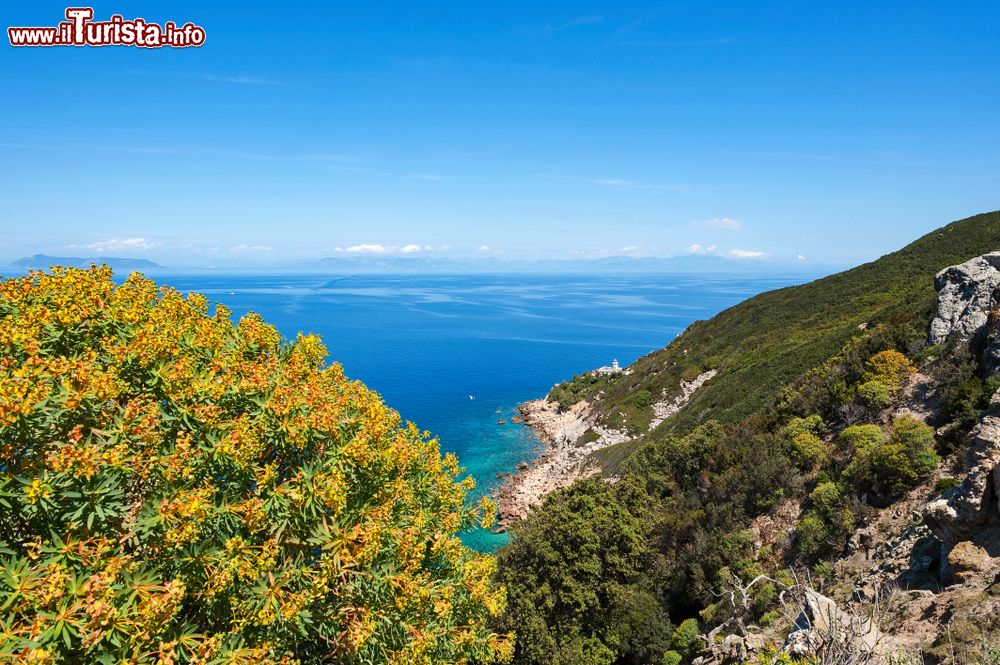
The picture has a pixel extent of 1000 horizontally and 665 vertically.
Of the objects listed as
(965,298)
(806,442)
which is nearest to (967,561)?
(806,442)

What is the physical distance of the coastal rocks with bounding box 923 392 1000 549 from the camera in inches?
404

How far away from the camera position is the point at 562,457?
154 ft

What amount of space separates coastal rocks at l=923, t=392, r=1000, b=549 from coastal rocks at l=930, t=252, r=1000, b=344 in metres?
8.72

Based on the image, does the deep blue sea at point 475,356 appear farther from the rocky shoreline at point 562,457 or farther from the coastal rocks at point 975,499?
the coastal rocks at point 975,499

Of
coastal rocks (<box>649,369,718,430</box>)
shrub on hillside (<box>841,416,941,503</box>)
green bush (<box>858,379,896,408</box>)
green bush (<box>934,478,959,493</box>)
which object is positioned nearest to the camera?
green bush (<box>934,478,959,493</box>)

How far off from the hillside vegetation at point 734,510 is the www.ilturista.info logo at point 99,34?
21311mm

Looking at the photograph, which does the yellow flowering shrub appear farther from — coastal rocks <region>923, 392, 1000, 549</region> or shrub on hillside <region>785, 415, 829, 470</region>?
shrub on hillside <region>785, 415, 829, 470</region>

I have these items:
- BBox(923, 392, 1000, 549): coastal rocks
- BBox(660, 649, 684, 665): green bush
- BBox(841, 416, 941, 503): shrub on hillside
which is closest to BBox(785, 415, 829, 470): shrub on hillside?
BBox(841, 416, 941, 503): shrub on hillside

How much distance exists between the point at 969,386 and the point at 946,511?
6537 mm

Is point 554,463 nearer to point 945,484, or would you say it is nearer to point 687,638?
point 687,638

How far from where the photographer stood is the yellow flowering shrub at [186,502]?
19.6 ft

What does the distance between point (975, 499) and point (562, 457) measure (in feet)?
124

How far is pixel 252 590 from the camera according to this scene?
23.1ft

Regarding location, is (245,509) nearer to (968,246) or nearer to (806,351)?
(806,351)
